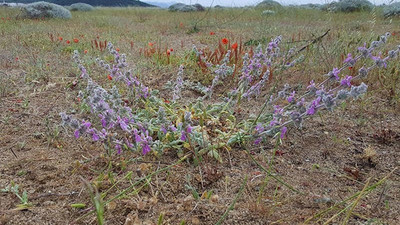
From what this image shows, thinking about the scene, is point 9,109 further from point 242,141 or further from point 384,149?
point 384,149

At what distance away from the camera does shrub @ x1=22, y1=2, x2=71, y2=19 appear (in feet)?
34.5

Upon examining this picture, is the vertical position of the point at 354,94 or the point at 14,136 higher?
the point at 354,94

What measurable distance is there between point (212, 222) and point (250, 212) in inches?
7.4

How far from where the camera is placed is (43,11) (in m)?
10.9

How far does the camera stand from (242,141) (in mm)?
1897

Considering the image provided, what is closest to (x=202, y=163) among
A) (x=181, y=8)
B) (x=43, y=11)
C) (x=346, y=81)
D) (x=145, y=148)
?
(x=145, y=148)

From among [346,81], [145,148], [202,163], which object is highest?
[346,81]

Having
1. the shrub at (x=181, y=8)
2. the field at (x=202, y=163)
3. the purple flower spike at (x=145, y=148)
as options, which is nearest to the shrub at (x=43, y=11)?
the shrub at (x=181, y=8)

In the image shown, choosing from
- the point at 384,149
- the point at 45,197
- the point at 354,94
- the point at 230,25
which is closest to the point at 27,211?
the point at 45,197

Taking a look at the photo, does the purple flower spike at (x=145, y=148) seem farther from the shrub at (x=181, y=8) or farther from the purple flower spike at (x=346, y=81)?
the shrub at (x=181, y=8)

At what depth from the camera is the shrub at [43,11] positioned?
10.5 metres

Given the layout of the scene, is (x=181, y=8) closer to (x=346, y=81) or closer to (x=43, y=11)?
(x=43, y=11)

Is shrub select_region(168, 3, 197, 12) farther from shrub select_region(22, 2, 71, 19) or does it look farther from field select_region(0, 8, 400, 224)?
field select_region(0, 8, 400, 224)

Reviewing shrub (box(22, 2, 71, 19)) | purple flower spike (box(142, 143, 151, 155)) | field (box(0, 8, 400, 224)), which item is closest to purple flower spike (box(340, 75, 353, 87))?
field (box(0, 8, 400, 224))
